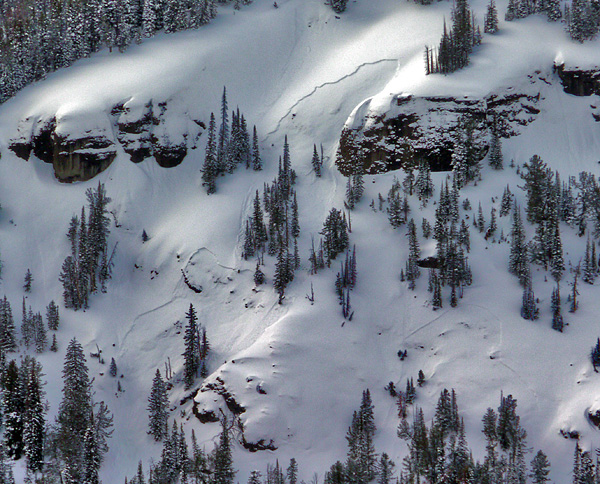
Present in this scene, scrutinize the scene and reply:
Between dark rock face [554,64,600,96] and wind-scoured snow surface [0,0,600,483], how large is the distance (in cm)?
177

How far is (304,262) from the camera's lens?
92125 mm

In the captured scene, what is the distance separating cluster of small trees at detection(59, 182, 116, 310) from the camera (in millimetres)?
94438

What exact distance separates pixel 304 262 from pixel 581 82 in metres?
64.8

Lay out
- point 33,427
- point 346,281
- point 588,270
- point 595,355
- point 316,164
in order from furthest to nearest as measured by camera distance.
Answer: point 316,164, point 346,281, point 588,270, point 595,355, point 33,427

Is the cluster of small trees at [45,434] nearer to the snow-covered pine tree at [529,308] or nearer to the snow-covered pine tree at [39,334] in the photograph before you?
the snow-covered pine tree at [39,334]

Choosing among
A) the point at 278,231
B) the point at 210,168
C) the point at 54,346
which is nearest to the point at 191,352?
the point at 54,346

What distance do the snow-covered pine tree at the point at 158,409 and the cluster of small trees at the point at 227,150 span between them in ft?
125

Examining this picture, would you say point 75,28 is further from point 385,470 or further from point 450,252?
point 385,470

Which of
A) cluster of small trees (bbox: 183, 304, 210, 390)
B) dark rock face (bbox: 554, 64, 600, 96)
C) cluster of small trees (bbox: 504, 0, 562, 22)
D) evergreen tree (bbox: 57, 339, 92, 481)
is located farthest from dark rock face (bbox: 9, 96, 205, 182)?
cluster of small trees (bbox: 504, 0, 562, 22)

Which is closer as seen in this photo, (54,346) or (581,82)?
(54,346)

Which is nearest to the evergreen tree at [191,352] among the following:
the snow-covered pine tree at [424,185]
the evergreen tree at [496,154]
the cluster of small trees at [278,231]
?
the cluster of small trees at [278,231]

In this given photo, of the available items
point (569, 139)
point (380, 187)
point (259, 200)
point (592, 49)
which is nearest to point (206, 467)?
point (259, 200)

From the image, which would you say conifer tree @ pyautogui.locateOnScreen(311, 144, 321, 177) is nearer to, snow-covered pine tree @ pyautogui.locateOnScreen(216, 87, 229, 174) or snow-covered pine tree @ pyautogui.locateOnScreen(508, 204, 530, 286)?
snow-covered pine tree @ pyautogui.locateOnScreen(216, 87, 229, 174)

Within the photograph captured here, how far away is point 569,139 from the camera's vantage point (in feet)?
358
